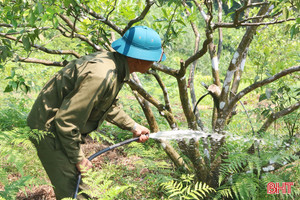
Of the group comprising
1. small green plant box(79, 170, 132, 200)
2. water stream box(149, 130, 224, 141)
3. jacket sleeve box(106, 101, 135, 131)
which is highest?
jacket sleeve box(106, 101, 135, 131)

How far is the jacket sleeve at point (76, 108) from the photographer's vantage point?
1.90 meters

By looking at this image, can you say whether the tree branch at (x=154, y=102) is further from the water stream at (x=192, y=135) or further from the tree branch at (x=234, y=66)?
the tree branch at (x=234, y=66)

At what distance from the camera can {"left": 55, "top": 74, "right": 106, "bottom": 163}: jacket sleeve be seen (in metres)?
1.90

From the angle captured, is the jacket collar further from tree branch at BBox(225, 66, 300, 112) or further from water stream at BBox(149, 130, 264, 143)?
tree branch at BBox(225, 66, 300, 112)

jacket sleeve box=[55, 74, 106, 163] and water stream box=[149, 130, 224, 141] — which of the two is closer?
jacket sleeve box=[55, 74, 106, 163]

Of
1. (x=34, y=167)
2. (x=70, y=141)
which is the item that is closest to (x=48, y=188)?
(x=34, y=167)

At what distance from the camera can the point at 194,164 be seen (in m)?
3.00

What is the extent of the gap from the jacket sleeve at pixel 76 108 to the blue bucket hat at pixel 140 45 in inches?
15.2

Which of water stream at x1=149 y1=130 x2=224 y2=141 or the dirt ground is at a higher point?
water stream at x1=149 y1=130 x2=224 y2=141

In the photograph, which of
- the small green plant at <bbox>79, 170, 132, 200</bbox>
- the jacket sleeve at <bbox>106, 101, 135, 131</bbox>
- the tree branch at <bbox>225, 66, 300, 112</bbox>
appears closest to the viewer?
the small green plant at <bbox>79, 170, 132, 200</bbox>

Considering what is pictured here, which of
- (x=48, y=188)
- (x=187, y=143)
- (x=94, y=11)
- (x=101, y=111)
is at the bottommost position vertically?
(x=48, y=188)

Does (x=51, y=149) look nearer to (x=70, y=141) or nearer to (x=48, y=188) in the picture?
(x=70, y=141)

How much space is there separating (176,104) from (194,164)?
14.4ft

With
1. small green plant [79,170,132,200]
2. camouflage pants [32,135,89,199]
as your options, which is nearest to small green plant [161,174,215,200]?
small green plant [79,170,132,200]
